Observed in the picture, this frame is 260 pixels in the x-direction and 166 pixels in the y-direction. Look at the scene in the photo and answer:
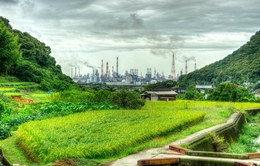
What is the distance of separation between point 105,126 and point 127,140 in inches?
100

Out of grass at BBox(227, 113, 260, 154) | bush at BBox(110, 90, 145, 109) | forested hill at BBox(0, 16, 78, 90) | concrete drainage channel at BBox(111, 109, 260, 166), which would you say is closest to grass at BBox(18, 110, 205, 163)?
concrete drainage channel at BBox(111, 109, 260, 166)

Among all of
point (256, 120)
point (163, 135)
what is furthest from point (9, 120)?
point (256, 120)

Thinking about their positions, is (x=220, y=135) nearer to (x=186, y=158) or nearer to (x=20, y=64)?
(x=186, y=158)

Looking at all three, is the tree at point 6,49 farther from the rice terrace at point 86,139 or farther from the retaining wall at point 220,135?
the retaining wall at point 220,135

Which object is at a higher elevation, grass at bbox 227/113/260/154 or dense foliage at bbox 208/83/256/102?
dense foliage at bbox 208/83/256/102

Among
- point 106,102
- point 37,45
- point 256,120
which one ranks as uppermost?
point 37,45

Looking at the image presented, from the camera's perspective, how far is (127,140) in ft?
31.3

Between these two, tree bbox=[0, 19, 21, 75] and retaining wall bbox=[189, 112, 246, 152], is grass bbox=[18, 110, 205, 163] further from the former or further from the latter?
tree bbox=[0, 19, 21, 75]

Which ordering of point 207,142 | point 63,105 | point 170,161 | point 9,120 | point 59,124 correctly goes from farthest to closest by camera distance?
point 63,105, point 9,120, point 59,124, point 207,142, point 170,161

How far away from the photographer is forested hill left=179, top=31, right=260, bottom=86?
2611 inches

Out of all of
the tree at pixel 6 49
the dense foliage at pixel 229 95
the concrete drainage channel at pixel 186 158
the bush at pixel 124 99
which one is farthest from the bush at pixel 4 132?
the dense foliage at pixel 229 95

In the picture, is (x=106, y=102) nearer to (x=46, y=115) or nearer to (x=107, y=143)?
(x=46, y=115)

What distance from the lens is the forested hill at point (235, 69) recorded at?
66312 millimetres

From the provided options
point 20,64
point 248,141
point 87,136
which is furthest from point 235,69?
point 87,136
